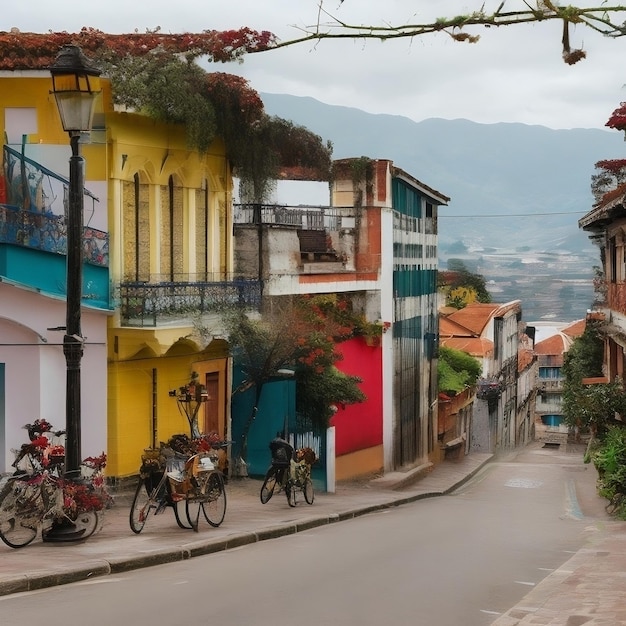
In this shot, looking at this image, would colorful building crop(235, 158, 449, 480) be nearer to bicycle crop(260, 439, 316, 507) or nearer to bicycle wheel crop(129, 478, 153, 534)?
bicycle crop(260, 439, 316, 507)

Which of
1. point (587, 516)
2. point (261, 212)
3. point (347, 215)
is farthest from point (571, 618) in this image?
→ point (347, 215)

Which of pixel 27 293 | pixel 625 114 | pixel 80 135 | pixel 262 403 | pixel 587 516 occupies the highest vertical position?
pixel 625 114

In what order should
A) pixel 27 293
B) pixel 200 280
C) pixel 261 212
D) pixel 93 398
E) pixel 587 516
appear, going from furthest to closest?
pixel 261 212
pixel 587 516
pixel 200 280
pixel 93 398
pixel 27 293

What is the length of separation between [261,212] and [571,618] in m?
19.3

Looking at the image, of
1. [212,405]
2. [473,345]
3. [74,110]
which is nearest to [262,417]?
[212,405]

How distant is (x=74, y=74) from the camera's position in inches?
524

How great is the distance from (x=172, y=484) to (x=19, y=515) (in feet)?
8.05

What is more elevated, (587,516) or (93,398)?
(93,398)

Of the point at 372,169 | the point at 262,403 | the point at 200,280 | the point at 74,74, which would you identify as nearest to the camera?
the point at 74,74

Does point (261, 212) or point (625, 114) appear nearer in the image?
point (625, 114)

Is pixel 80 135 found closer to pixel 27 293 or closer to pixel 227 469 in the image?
pixel 27 293

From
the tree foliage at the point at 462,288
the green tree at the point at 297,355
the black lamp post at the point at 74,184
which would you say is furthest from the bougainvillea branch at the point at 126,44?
the tree foliage at the point at 462,288

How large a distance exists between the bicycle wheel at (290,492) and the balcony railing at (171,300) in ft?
10.8

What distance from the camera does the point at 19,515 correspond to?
13281 millimetres
